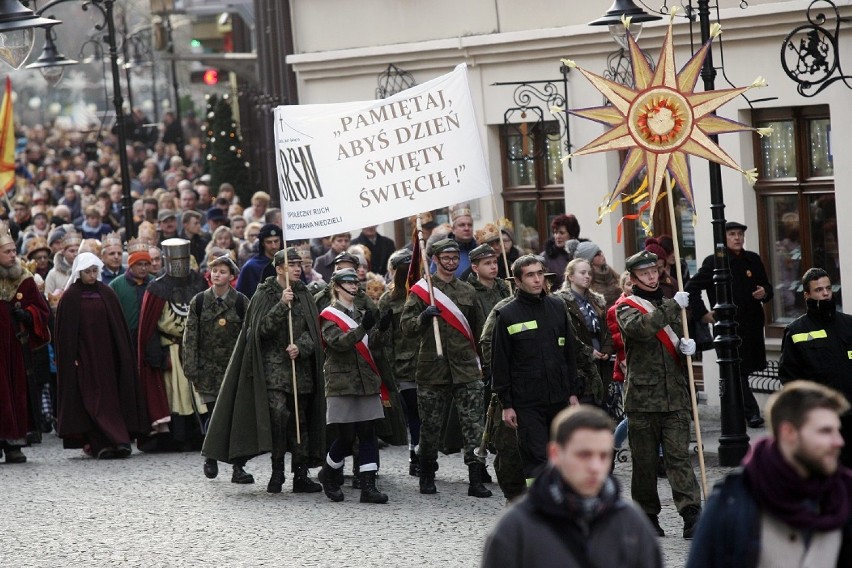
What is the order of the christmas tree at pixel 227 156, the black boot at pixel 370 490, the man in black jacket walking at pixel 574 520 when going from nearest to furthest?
1. the man in black jacket walking at pixel 574 520
2. the black boot at pixel 370 490
3. the christmas tree at pixel 227 156

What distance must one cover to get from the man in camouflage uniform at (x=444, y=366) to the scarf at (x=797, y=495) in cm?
713

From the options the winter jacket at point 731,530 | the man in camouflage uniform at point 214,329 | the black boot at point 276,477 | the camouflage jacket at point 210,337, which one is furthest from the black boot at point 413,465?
the winter jacket at point 731,530

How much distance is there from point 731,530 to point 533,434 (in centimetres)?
545

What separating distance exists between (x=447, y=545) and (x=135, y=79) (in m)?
58.4

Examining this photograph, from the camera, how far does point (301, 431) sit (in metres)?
13.2

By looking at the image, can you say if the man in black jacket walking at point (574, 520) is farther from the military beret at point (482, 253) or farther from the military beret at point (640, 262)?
the military beret at point (482, 253)

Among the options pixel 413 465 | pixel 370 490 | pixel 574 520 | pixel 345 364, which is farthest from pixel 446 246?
pixel 574 520

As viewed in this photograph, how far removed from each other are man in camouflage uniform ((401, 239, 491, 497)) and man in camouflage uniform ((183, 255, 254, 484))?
2.07m

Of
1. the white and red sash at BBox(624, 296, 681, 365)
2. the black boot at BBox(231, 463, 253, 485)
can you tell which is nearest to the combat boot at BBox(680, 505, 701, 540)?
the white and red sash at BBox(624, 296, 681, 365)

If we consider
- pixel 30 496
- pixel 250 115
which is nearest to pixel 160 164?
pixel 250 115

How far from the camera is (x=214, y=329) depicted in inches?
565

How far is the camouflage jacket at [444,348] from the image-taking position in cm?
1263

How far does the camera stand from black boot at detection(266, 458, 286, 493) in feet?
43.0

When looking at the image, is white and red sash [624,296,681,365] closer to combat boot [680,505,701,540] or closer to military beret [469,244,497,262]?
combat boot [680,505,701,540]
